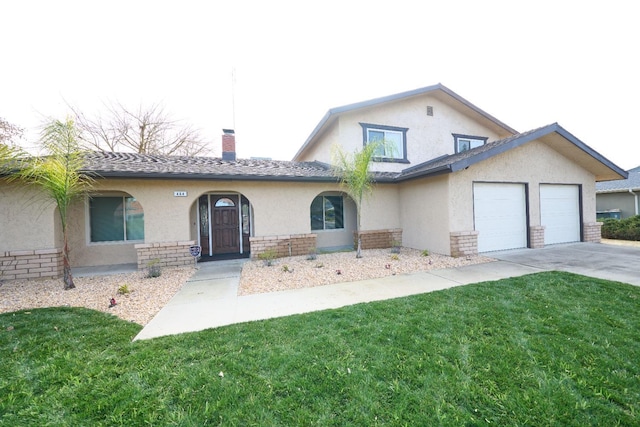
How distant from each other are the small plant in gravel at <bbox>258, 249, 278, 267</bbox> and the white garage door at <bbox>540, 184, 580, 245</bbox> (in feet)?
34.0

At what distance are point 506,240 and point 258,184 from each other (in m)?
9.24

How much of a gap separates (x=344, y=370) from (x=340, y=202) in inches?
376

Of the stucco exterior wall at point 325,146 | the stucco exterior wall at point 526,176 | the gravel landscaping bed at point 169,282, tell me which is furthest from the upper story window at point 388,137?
the gravel landscaping bed at point 169,282

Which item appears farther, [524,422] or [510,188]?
[510,188]

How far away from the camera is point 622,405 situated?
228 centimetres

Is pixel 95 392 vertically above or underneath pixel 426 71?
underneath

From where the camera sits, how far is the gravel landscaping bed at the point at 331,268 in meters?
6.23

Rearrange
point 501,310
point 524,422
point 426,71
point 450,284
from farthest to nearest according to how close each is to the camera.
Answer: point 426,71
point 450,284
point 501,310
point 524,422

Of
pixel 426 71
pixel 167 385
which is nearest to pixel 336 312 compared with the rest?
pixel 167 385

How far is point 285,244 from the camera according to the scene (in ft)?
31.6

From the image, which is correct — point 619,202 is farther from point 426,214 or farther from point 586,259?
point 426,214

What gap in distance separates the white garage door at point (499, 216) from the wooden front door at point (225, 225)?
9.01 m

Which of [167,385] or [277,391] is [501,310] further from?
[167,385]

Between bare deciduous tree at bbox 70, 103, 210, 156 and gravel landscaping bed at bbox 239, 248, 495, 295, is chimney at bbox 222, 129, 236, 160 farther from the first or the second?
bare deciduous tree at bbox 70, 103, 210, 156
